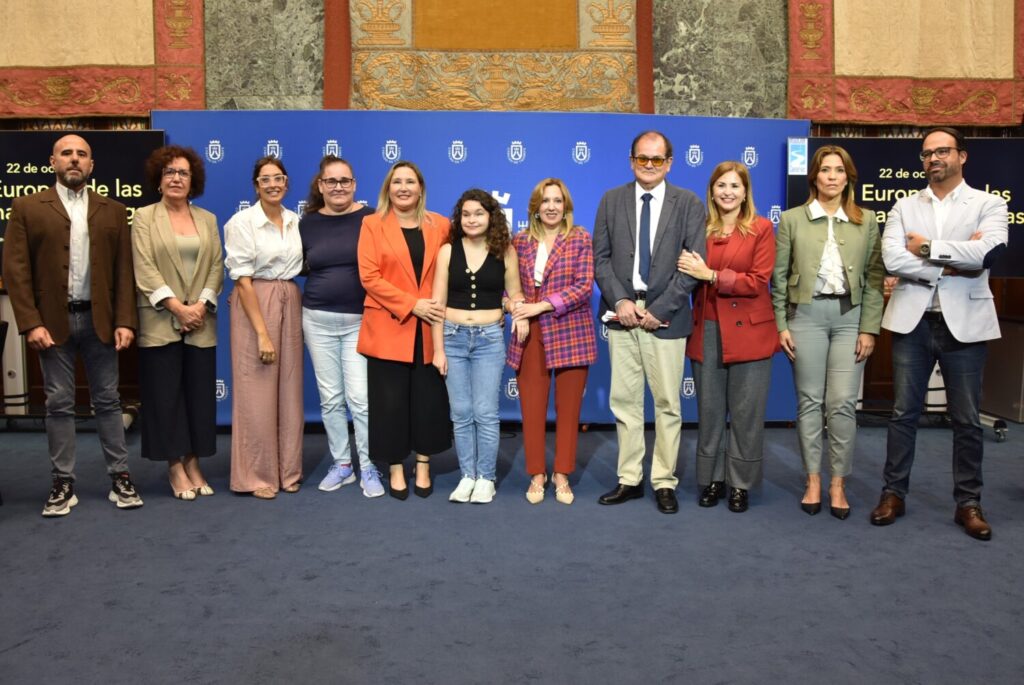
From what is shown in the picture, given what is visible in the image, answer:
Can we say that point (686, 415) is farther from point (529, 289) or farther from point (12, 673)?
point (12, 673)

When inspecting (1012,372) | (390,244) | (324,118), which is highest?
(324,118)

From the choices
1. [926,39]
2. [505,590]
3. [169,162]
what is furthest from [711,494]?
[926,39]

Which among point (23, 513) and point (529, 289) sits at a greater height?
point (529, 289)

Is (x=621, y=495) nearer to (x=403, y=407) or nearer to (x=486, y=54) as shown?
(x=403, y=407)

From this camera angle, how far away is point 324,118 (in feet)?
17.3

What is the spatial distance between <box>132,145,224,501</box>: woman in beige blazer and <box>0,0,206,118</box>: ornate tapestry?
2136mm

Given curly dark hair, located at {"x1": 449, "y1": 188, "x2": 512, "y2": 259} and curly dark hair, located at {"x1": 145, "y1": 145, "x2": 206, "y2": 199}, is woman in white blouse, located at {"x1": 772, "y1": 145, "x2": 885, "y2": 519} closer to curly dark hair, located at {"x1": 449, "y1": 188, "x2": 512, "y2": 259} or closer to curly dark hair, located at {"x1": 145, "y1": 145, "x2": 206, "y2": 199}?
curly dark hair, located at {"x1": 449, "y1": 188, "x2": 512, "y2": 259}

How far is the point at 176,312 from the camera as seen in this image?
3.82 meters

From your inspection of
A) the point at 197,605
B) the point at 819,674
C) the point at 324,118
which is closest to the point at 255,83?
the point at 324,118

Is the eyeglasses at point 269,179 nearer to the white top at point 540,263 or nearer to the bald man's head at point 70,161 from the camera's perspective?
the bald man's head at point 70,161

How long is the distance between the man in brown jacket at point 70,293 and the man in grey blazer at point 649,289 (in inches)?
82.5

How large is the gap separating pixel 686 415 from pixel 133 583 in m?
3.52

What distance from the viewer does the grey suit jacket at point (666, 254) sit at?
3672 millimetres

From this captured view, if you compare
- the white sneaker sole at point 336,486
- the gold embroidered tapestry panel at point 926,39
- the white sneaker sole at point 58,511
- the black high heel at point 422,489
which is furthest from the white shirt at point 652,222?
the gold embroidered tapestry panel at point 926,39
